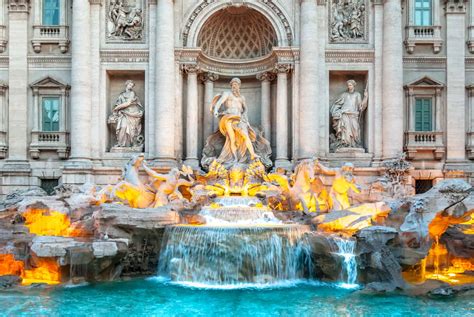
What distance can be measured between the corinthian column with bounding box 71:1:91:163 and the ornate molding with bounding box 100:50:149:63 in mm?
727

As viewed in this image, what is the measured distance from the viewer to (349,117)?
828 inches

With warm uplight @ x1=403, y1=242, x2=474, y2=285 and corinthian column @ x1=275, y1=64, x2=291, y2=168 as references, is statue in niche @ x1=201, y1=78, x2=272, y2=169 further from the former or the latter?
warm uplight @ x1=403, y1=242, x2=474, y2=285

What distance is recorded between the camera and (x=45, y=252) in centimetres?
1332

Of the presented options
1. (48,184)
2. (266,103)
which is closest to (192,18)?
(266,103)

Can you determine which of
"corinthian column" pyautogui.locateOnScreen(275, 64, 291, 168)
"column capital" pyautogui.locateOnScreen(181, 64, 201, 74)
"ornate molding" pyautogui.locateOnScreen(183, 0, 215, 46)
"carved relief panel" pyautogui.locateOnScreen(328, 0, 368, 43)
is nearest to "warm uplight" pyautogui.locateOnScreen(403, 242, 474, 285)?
"corinthian column" pyautogui.locateOnScreen(275, 64, 291, 168)

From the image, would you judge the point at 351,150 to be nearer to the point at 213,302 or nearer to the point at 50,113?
the point at 213,302

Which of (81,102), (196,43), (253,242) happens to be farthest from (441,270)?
(81,102)

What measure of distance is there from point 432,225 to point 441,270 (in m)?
1.46

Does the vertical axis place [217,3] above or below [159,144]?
above

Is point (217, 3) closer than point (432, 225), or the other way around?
point (432, 225)

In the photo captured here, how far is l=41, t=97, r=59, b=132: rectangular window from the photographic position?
21688 millimetres

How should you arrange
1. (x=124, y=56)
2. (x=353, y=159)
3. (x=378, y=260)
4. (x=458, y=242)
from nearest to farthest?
(x=378, y=260) → (x=458, y=242) → (x=353, y=159) → (x=124, y=56)

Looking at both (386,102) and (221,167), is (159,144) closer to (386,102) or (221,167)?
(221,167)

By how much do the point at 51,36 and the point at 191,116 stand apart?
288 inches
